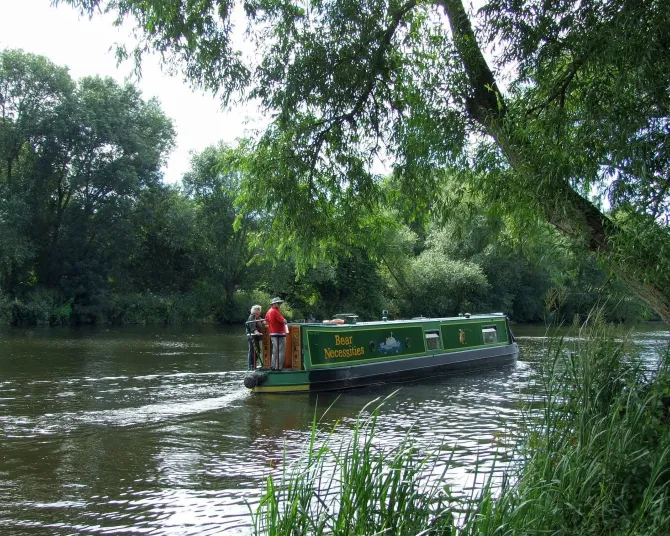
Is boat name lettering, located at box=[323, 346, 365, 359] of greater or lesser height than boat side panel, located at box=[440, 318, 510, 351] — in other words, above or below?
below

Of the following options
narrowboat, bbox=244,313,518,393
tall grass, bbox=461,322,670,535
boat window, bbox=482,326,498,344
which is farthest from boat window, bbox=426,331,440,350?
tall grass, bbox=461,322,670,535

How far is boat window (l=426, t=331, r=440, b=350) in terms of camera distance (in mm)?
16156

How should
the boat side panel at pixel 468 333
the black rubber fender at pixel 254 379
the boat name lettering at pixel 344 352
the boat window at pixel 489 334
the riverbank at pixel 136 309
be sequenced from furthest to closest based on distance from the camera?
the riverbank at pixel 136 309 < the boat window at pixel 489 334 < the boat side panel at pixel 468 333 < the boat name lettering at pixel 344 352 < the black rubber fender at pixel 254 379

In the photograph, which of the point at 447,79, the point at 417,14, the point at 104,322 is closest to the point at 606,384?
the point at 447,79

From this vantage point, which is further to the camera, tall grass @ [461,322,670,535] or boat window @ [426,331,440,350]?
boat window @ [426,331,440,350]

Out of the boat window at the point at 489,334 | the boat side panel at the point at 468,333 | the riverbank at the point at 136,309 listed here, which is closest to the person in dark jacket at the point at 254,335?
the boat side panel at the point at 468,333

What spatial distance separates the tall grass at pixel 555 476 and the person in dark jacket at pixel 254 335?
25.1 ft

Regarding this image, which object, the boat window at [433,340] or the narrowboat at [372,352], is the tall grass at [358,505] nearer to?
the narrowboat at [372,352]

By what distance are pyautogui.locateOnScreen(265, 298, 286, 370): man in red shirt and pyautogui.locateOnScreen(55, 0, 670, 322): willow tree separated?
2.78 m

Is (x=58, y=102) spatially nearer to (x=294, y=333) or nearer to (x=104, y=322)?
(x=104, y=322)

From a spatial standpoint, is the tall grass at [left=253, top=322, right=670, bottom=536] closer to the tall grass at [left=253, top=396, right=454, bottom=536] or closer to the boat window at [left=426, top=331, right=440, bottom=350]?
the tall grass at [left=253, top=396, right=454, bottom=536]

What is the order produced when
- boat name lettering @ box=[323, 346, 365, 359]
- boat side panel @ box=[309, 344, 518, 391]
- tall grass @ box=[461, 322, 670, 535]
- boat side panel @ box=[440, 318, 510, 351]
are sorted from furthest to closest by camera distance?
boat side panel @ box=[440, 318, 510, 351] < boat name lettering @ box=[323, 346, 365, 359] < boat side panel @ box=[309, 344, 518, 391] < tall grass @ box=[461, 322, 670, 535]

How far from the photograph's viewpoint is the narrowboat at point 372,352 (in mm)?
13117

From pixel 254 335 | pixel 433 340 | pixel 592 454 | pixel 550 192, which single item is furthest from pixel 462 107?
pixel 433 340
